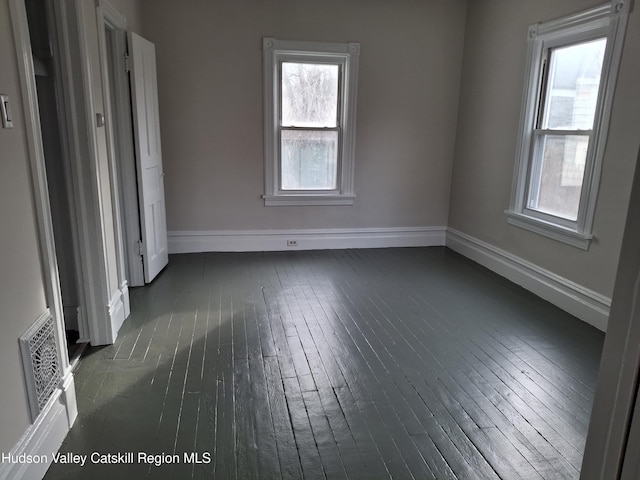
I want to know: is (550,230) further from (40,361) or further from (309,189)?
(40,361)

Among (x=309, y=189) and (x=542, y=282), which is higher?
(x=309, y=189)

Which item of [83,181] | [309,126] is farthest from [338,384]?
[309,126]

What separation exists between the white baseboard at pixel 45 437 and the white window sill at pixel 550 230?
3.38m

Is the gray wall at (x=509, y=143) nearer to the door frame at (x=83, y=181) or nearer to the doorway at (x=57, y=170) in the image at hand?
the door frame at (x=83, y=181)

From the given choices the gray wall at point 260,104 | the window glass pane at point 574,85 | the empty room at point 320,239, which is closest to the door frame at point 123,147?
the empty room at point 320,239

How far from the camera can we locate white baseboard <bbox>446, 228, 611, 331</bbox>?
10.7ft

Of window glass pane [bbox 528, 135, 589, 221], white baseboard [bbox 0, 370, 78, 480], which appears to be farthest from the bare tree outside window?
white baseboard [bbox 0, 370, 78, 480]

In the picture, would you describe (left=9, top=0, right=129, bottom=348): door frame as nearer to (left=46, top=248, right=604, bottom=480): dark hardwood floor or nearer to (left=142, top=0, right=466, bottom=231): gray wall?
(left=46, top=248, right=604, bottom=480): dark hardwood floor

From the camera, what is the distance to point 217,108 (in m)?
4.69

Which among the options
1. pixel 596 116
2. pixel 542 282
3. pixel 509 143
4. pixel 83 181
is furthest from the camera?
pixel 509 143

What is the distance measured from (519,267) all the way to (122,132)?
3.57 meters

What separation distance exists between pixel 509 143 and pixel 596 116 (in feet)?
3.41

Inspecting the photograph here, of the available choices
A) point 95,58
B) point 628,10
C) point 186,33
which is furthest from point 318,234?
point 628,10

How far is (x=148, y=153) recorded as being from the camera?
3871 millimetres
